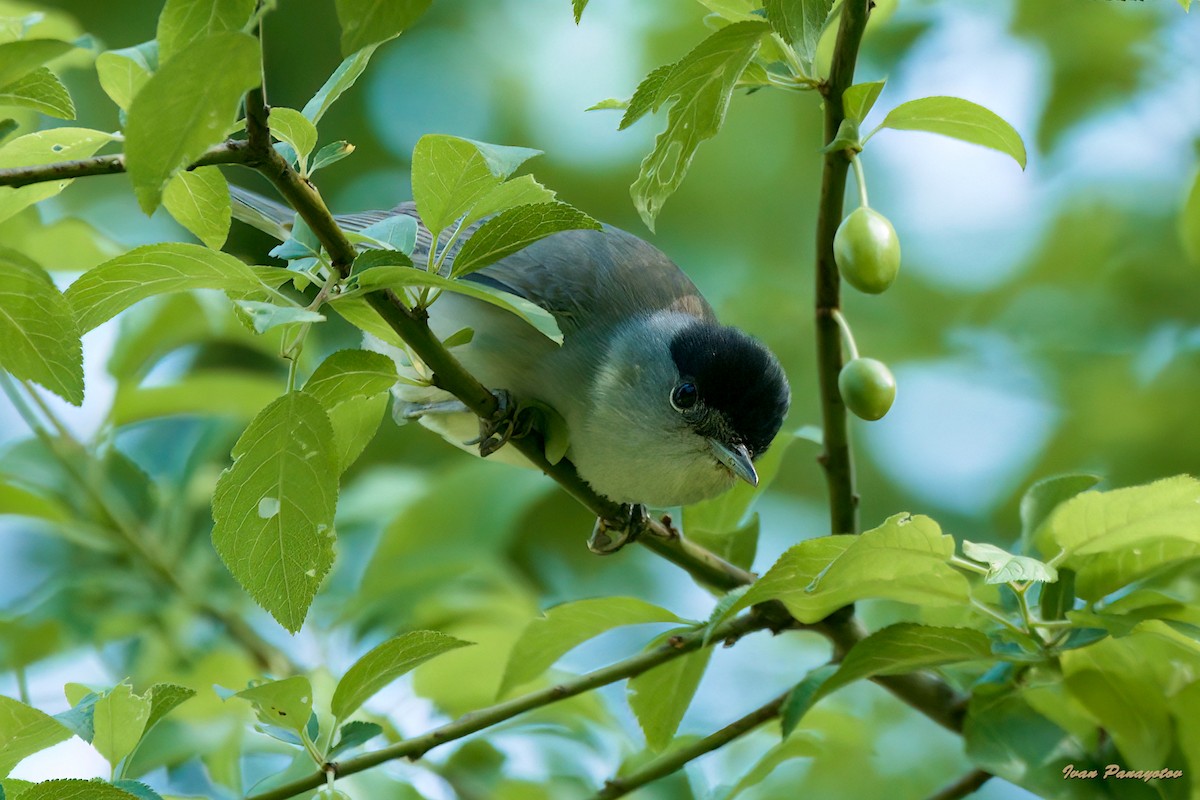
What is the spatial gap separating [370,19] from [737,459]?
1771 millimetres

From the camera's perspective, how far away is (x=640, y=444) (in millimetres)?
3008

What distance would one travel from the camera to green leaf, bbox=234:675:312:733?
1.80 m

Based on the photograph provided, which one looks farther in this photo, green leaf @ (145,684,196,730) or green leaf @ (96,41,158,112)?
green leaf @ (145,684,196,730)

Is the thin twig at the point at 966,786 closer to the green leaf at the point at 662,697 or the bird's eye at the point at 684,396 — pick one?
the green leaf at the point at 662,697

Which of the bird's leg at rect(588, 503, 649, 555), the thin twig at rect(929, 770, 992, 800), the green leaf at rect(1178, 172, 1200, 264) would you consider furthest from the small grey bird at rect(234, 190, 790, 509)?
the green leaf at rect(1178, 172, 1200, 264)

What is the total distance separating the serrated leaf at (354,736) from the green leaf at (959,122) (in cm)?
129

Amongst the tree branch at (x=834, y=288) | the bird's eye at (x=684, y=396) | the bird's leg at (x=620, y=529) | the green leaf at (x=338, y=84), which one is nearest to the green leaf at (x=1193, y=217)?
the tree branch at (x=834, y=288)

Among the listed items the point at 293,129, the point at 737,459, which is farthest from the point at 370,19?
the point at 737,459

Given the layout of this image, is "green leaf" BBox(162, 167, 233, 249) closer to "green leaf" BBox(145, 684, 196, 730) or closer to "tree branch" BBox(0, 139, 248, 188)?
"tree branch" BBox(0, 139, 248, 188)

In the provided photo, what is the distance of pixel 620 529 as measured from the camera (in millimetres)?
2602

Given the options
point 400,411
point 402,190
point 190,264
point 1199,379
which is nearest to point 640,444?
point 400,411

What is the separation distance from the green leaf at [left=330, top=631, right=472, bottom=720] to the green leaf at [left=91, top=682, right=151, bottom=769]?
310 millimetres

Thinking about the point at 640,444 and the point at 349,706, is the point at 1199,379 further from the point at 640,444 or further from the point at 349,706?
the point at 349,706

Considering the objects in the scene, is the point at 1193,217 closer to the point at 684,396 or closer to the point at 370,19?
the point at 684,396
